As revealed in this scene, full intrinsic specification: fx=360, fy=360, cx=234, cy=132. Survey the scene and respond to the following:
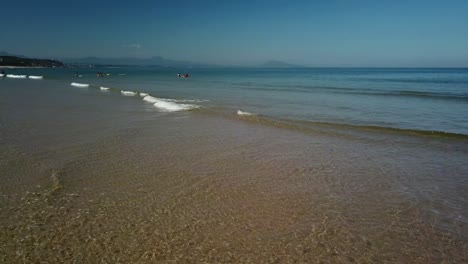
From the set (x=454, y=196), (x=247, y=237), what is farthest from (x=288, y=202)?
(x=454, y=196)

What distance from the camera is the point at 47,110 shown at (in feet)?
69.4

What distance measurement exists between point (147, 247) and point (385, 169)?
23.0 ft

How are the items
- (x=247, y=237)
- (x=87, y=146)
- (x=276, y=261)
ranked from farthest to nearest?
(x=87, y=146) → (x=247, y=237) → (x=276, y=261)

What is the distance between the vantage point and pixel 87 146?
11.8 metres

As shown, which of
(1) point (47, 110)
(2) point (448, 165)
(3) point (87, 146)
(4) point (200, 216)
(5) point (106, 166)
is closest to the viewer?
(4) point (200, 216)

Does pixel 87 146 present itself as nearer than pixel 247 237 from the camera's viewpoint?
No

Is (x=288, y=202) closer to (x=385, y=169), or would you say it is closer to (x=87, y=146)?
(x=385, y=169)

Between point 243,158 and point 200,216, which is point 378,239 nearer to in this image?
point 200,216

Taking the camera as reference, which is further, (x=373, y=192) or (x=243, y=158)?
(x=243, y=158)

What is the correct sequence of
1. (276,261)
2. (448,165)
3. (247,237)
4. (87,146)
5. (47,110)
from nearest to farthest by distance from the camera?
(276,261)
(247,237)
(448,165)
(87,146)
(47,110)

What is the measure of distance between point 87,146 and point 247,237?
25.9 ft

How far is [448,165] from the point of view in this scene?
33.8 feet

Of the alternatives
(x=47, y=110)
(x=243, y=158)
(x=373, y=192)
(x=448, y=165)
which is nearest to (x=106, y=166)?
(x=243, y=158)

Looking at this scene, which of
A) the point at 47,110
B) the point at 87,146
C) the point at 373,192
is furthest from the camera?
the point at 47,110
